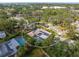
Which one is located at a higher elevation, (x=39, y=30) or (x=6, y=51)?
(x=39, y=30)

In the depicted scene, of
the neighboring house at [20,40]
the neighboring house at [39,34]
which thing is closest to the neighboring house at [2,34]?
the neighboring house at [20,40]

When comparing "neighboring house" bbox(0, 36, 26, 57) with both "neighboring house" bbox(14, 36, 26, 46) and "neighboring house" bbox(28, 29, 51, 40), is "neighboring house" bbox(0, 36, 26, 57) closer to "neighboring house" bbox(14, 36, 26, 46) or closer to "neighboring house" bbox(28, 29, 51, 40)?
"neighboring house" bbox(14, 36, 26, 46)

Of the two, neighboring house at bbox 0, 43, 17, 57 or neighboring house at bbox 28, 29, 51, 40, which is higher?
neighboring house at bbox 28, 29, 51, 40

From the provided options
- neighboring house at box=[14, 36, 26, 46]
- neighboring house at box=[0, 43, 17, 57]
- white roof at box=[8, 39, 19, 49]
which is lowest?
neighboring house at box=[0, 43, 17, 57]

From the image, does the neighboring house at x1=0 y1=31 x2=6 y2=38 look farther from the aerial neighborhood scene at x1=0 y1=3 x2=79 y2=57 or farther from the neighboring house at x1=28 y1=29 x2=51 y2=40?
the neighboring house at x1=28 y1=29 x2=51 y2=40

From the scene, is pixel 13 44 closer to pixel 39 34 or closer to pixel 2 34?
pixel 2 34

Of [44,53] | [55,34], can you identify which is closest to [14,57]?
[44,53]

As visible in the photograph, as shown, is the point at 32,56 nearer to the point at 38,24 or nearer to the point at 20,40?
the point at 20,40

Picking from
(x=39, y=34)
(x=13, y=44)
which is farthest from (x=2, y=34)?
(x=39, y=34)

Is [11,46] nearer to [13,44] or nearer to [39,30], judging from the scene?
[13,44]

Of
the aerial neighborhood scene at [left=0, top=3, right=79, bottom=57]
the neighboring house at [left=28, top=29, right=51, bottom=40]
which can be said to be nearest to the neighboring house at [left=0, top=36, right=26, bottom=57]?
the aerial neighborhood scene at [left=0, top=3, right=79, bottom=57]
